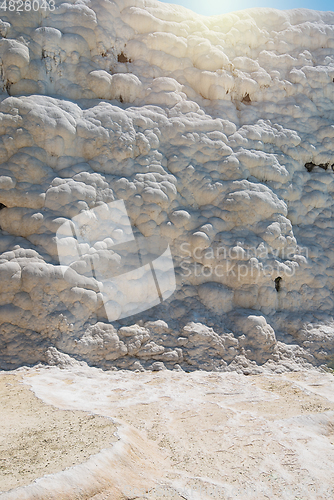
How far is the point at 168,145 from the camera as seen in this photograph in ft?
18.3

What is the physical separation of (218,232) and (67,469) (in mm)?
3821

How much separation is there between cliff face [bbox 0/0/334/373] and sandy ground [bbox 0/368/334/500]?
0.66 metres

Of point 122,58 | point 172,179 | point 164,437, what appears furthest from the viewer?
point 122,58

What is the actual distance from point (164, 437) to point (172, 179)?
3.45 meters

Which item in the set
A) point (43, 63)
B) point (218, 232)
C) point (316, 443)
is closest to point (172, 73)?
point (43, 63)

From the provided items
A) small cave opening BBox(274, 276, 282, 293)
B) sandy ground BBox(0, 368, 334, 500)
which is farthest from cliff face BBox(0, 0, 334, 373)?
sandy ground BBox(0, 368, 334, 500)

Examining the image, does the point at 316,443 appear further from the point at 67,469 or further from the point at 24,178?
the point at 24,178
